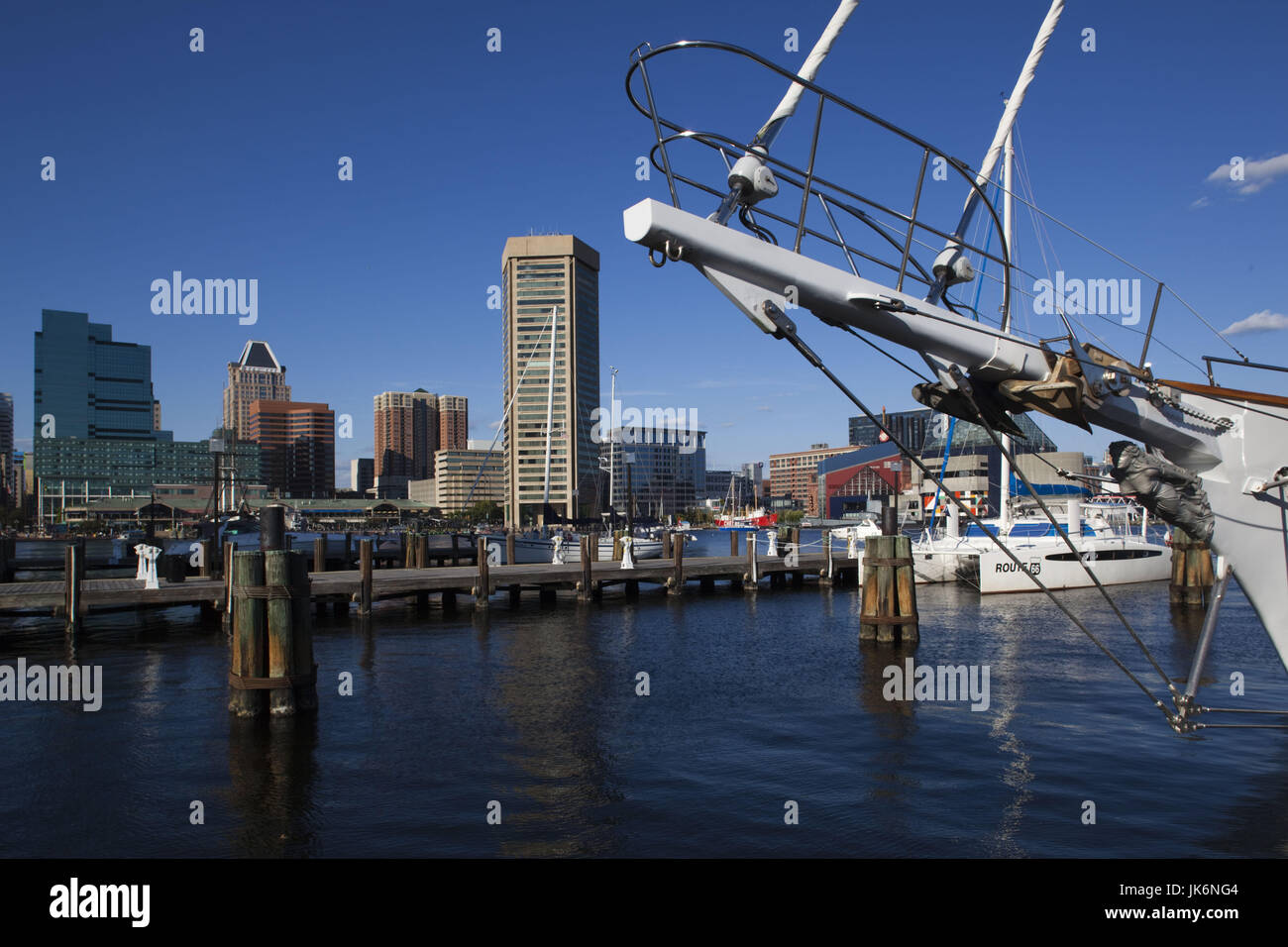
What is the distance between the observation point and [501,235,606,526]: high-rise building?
160m

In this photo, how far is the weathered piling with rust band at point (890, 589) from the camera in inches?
1052

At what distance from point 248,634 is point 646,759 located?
8368mm

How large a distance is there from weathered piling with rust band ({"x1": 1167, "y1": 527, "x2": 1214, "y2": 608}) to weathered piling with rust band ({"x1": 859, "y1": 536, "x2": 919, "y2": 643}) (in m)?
17.9

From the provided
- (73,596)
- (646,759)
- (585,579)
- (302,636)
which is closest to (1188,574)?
(585,579)

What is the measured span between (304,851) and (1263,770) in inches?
601

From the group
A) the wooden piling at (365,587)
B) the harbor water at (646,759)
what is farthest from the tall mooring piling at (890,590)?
the wooden piling at (365,587)

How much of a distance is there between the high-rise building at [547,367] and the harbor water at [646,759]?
12750 centimetres

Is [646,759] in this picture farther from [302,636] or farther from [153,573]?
[153,573]

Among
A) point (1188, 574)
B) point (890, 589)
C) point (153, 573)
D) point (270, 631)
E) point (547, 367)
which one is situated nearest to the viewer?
point (270, 631)

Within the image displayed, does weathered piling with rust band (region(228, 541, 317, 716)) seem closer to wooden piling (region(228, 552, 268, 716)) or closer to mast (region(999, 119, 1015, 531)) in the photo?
wooden piling (region(228, 552, 268, 716))

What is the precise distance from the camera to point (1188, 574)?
37.8 metres

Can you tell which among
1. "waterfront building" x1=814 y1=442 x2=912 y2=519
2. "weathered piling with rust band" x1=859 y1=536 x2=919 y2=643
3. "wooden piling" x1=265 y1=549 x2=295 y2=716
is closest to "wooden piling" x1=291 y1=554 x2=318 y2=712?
"wooden piling" x1=265 y1=549 x2=295 y2=716
